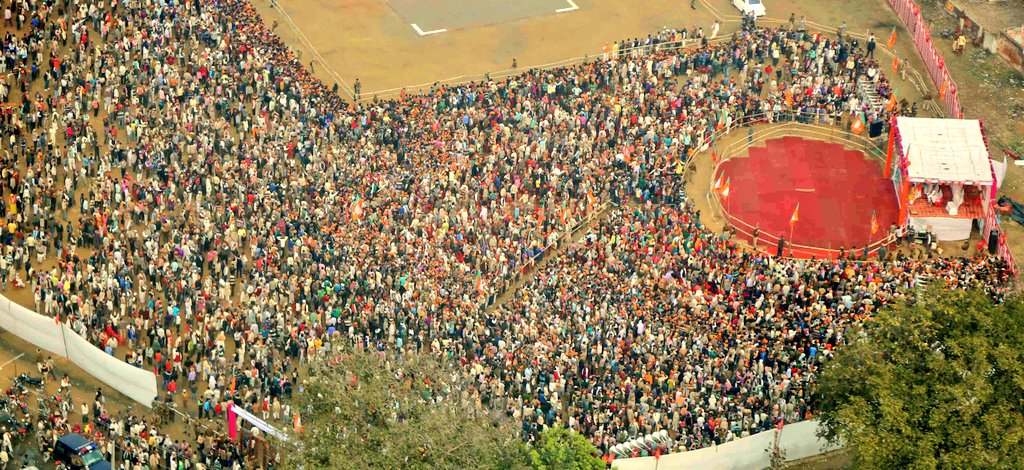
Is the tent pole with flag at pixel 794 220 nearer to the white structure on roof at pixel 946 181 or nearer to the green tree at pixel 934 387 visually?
the white structure on roof at pixel 946 181

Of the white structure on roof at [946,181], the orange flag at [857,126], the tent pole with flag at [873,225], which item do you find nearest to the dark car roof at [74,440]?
the tent pole with flag at [873,225]

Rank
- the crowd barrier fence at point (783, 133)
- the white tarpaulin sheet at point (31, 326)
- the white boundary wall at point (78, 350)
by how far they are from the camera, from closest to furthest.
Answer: the white boundary wall at point (78, 350)
the white tarpaulin sheet at point (31, 326)
the crowd barrier fence at point (783, 133)

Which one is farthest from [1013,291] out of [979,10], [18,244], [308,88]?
[18,244]

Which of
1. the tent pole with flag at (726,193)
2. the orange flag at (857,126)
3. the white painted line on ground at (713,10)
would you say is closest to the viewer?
the tent pole with flag at (726,193)

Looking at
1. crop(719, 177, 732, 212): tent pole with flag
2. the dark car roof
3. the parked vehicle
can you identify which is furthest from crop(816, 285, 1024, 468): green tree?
the dark car roof

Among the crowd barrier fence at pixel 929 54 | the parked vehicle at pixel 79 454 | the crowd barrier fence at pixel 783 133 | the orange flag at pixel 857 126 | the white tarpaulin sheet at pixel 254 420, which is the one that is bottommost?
the parked vehicle at pixel 79 454

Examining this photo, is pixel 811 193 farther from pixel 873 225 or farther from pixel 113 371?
pixel 113 371

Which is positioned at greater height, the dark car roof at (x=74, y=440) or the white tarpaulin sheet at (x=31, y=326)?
the white tarpaulin sheet at (x=31, y=326)

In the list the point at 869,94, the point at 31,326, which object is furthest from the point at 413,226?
the point at 869,94

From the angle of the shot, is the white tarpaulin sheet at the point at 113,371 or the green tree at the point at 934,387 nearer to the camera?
the green tree at the point at 934,387
